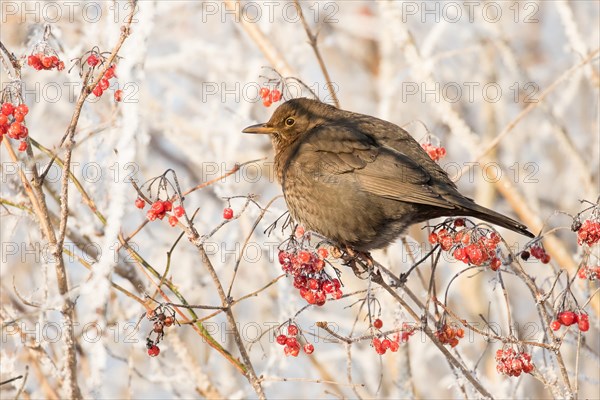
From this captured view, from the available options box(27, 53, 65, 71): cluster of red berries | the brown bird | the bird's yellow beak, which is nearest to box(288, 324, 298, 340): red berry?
the brown bird

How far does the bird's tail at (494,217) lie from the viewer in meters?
3.37

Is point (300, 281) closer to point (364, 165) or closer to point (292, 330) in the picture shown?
point (292, 330)

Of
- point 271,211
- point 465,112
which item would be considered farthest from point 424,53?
point 465,112

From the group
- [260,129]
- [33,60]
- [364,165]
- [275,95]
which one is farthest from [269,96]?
[33,60]

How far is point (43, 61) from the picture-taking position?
296 cm

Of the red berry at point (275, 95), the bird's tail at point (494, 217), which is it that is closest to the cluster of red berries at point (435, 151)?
the bird's tail at point (494, 217)

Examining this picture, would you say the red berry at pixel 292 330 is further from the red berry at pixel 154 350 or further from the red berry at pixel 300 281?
the red berry at pixel 154 350

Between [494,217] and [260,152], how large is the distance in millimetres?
3460

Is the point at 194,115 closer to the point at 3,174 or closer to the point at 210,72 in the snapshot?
the point at 210,72

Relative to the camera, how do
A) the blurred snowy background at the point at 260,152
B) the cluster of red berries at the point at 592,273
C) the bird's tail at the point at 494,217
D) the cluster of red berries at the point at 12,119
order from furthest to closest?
1. the blurred snowy background at the point at 260,152
2. the bird's tail at the point at 494,217
3. the cluster of red berries at the point at 592,273
4. the cluster of red berries at the point at 12,119

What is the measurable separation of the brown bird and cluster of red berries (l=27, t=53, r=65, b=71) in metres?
1.54

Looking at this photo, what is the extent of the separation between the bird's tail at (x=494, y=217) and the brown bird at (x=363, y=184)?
0.19 feet

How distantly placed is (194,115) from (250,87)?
2.27 meters

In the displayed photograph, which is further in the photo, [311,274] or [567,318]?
[311,274]
